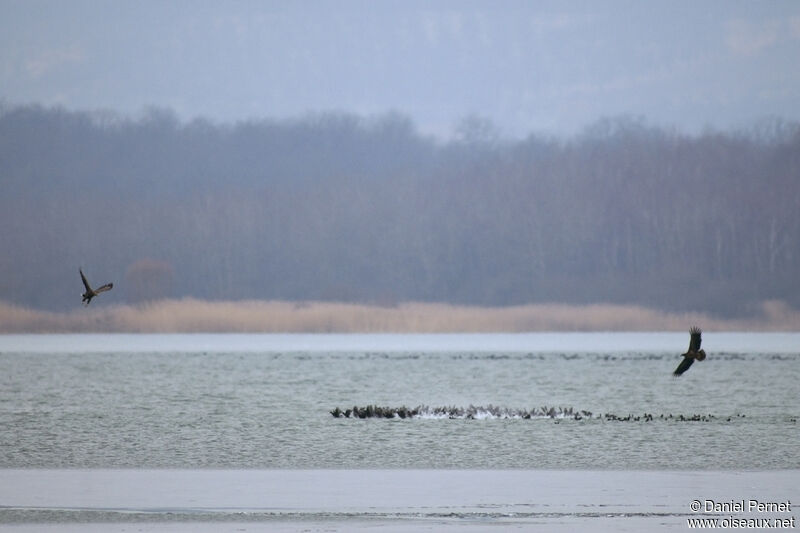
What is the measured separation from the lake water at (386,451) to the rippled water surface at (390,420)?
7 cm

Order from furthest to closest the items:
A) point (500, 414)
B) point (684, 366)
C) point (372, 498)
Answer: point (500, 414) → point (684, 366) → point (372, 498)

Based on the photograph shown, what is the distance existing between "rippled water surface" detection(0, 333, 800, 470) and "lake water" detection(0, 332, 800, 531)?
7cm

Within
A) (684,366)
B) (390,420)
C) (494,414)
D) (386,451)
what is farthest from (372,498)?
(494,414)

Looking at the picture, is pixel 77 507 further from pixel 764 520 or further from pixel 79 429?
pixel 79 429

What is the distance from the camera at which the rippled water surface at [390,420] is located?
75.2 ft

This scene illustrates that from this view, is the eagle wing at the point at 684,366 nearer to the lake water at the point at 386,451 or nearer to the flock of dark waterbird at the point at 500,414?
the lake water at the point at 386,451

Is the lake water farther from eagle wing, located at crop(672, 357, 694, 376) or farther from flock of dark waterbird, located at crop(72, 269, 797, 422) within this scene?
eagle wing, located at crop(672, 357, 694, 376)

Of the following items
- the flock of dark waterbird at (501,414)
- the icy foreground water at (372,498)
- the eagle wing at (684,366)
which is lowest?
the icy foreground water at (372,498)

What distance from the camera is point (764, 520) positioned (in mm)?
15398

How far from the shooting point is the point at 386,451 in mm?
23719

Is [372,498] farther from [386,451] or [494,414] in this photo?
[494,414]

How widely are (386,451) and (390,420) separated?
6.21m

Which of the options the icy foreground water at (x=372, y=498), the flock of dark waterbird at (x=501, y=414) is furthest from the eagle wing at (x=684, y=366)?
the flock of dark waterbird at (x=501, y=414)

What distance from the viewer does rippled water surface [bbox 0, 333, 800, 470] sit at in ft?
75.2
